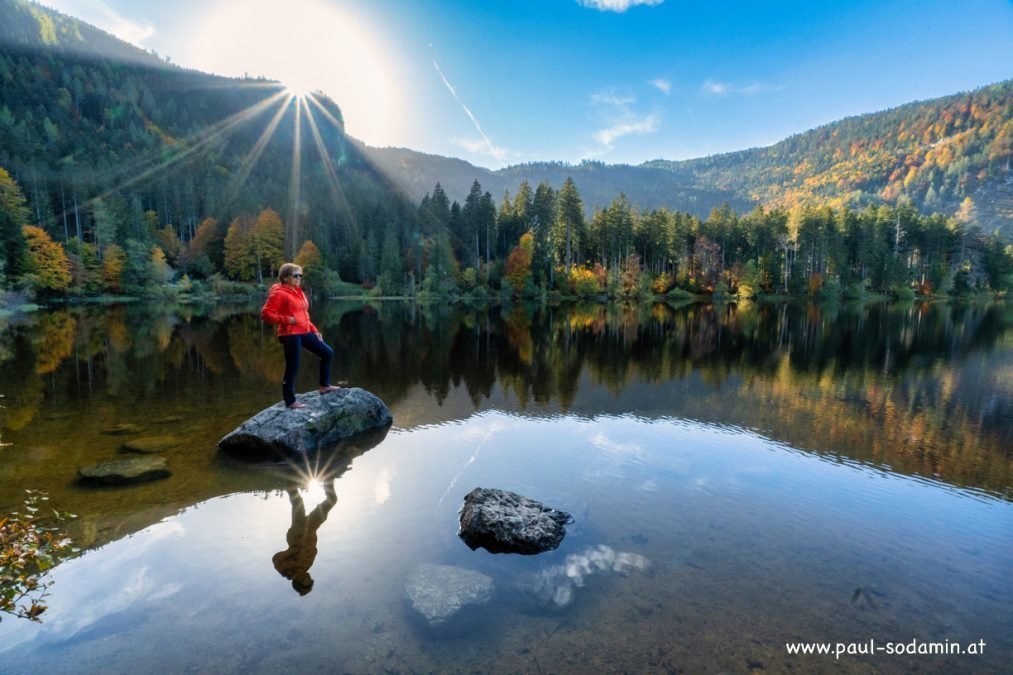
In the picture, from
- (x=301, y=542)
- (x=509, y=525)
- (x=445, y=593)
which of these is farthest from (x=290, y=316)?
(x=445, y=593)

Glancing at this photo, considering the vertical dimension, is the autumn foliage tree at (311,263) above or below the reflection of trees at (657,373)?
above

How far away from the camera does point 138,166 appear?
119 metres

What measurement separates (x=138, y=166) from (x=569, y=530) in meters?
153

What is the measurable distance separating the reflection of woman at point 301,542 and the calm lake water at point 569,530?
4.5 inches

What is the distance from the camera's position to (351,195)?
4934 inches

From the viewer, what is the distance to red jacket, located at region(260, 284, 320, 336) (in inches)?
400

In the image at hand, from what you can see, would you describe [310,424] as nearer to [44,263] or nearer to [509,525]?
[509,525]

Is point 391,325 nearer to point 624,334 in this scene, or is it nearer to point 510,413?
point 624,334

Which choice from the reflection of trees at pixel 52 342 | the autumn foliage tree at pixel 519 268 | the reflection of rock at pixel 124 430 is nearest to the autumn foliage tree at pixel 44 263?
the reflection of trees at pixel 52 342

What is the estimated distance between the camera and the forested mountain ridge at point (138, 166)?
289 ft

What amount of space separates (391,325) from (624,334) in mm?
18968

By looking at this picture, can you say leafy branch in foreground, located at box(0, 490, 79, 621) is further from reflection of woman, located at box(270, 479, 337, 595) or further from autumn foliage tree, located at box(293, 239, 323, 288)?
autumn foliage tree, located at box(293, 239, 323, 288)

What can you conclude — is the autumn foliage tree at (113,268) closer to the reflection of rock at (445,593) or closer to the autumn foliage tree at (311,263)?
the autumn foliage tree at (311,263)

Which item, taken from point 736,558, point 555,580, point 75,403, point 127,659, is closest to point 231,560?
point 127,659
